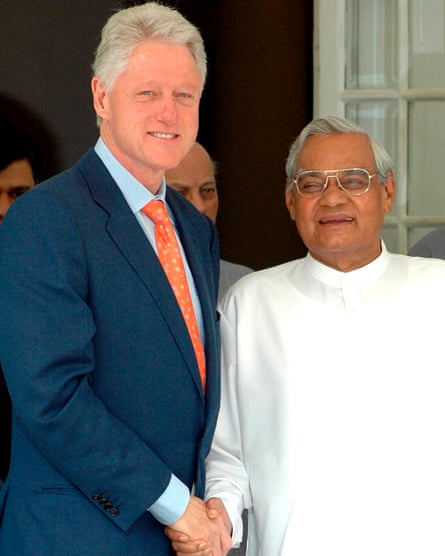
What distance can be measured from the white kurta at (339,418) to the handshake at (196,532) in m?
0.23

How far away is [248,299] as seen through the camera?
304 centimetres

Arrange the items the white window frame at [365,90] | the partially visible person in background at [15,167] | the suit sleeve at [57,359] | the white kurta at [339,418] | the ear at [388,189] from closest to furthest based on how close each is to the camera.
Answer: the suit sleeve at [57,359]
the white kurta at [339,418]
the ear at [388,189]
the partially visible person in background at [15,167]
the white window frame at [365,90]

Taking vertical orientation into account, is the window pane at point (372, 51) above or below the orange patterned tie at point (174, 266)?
above

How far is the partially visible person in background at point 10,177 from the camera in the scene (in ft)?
10.2

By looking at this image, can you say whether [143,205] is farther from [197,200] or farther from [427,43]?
[427,43]

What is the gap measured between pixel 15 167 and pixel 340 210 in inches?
37.7

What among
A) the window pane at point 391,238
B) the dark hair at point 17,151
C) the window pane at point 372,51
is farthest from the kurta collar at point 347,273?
the window pane at point 372,51

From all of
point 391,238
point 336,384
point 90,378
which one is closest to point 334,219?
point 336,384

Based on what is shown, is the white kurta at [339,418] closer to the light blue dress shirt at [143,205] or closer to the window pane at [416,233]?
the light blue dress shirt at [143,205]

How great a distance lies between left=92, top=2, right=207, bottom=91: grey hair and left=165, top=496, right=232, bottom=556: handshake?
881 millimetres

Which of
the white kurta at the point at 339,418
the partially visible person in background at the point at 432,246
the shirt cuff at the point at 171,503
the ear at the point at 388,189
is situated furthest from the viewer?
the partially visible person in background at the point at 432,246

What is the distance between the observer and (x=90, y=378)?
7.57 ft

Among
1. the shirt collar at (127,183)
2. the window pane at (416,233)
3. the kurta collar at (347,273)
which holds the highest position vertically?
the shirt collar at (127,183)

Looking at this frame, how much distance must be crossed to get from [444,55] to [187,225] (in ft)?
7.58
